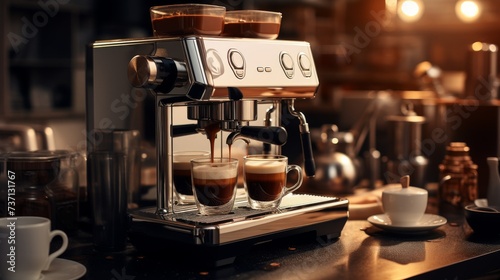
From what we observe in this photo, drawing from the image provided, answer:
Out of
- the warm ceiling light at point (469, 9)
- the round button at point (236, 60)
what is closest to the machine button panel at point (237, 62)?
the round button at point (236, 60)

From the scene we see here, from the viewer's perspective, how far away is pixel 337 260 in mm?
1357

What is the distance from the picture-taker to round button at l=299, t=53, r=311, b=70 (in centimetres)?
152

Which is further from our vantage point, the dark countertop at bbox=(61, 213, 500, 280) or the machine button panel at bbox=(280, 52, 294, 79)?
the machine button panel at bbox=(280, 52, 294, 79)

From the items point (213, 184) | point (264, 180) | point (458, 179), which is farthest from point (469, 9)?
point (213, 184)

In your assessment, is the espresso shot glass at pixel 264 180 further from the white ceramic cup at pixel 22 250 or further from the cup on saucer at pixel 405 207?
the white ceramic cup at pixel 22 250

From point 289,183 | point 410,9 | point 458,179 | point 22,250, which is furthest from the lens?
point 410,9

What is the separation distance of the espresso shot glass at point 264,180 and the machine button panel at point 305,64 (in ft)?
0.64

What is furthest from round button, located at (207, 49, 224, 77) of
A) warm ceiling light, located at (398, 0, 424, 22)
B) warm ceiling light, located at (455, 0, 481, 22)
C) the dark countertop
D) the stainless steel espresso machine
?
warm ceiling light, located at (455, 0, 481, 22)

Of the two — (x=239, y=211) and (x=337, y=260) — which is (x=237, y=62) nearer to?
(x=239, y=211)

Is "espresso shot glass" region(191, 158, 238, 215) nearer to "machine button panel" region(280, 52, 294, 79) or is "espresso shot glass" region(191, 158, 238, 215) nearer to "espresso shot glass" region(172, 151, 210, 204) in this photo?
"espresso shot glass" region(172, 151, 210, 204)

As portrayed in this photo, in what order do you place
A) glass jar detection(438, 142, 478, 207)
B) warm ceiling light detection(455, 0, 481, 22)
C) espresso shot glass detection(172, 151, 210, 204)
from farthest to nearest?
warm ceiling light detection(455, 0, 481, 22)
glass jar detection(438, 142, 478, 207)
espresso shot glass detection(172, 151, 210, 204)

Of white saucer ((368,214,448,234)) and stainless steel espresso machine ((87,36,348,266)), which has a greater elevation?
stainless steel espresso machine ((87,36,348,266))

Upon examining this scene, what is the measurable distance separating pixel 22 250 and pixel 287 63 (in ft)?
2.09

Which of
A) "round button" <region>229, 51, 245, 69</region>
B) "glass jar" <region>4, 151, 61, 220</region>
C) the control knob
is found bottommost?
"glass jar" <region>4, 151, 61, 220</region>
